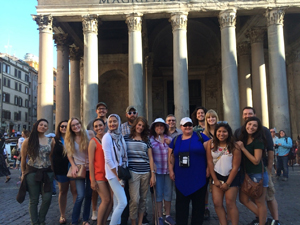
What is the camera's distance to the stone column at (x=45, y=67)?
1470 centimetres

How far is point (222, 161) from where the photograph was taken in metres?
4.30

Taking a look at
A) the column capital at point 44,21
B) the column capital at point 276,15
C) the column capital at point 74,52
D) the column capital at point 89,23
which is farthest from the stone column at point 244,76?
the column capital at point 44,21

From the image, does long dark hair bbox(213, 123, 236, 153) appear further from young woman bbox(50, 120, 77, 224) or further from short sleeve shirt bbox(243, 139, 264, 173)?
young woman bbox(50, 120, 77, 224)

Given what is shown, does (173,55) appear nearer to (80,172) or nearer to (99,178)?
(80,172)

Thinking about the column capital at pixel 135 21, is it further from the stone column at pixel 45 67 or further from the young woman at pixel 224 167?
the young woman at pixel 224 167

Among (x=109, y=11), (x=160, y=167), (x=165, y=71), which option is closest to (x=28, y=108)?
(x=165, y=71)

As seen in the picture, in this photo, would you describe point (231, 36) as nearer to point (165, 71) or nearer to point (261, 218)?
point (165, 71)

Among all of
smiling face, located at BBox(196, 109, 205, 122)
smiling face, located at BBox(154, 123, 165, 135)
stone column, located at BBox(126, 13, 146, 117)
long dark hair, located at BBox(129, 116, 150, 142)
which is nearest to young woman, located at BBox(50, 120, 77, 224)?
long dark hair, located at BBox(129, 116, 150, 142)

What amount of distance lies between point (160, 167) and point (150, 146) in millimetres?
468

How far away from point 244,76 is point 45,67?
12.8 meters

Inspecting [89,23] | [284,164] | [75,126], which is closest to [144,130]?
[75,126]

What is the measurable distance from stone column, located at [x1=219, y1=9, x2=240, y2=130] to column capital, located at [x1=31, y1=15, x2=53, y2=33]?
9312 mm

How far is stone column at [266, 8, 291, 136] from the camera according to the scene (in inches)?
558

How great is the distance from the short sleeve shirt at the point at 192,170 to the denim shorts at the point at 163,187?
1.91ft
